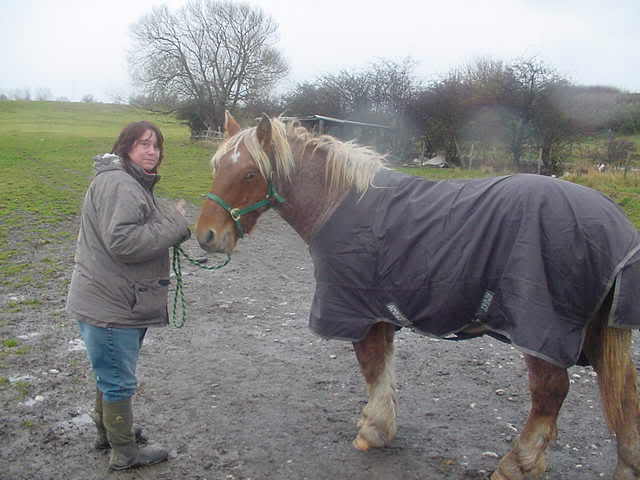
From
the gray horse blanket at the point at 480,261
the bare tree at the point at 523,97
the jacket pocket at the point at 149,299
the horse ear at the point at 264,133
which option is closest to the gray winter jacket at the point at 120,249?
the jacket pocket at the point at 149,299

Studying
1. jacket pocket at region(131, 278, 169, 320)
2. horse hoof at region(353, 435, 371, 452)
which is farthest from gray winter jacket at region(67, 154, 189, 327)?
horse hoof at region(353, 435, 371, 452)

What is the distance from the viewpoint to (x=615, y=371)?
274cm

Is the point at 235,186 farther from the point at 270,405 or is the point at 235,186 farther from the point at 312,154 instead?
the point at 270,405

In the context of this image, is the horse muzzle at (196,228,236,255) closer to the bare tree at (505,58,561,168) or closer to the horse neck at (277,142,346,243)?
the horse neck at (277,142,346,243)

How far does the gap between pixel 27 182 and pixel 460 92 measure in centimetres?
2087

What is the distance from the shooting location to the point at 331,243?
3102mm

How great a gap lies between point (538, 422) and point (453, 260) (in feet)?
3.47

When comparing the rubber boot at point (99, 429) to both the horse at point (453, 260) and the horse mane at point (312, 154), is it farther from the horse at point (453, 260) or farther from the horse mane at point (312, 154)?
the horse mane at point (312, 154)

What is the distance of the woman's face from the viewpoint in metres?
3.01

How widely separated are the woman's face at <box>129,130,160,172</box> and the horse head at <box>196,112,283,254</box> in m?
0.39

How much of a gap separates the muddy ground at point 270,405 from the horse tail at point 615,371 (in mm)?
629

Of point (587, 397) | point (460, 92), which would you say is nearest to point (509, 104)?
point (460, 92)

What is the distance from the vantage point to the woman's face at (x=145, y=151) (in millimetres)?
3008

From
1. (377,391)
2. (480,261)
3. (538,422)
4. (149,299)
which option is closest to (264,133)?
(149,299)
